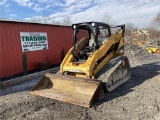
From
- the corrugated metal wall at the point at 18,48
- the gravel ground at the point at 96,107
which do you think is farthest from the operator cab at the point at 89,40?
the corrugated metal wall at the point at 18,48

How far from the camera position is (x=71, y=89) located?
22.4 feet

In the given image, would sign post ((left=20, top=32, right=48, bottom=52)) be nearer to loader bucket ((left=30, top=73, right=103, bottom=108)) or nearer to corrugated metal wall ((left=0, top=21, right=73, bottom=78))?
corrugated metal wall ((left=0, top=21, right=73, bottom=78))

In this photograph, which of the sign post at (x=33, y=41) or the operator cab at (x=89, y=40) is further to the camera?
the sign post at (x=33, y=41)

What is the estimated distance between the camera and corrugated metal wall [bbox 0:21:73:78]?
1038 cm

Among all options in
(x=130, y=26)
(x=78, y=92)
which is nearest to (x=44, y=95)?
(x=78, y=92)

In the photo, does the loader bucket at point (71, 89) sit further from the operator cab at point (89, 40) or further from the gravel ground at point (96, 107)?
→ the operator cab at point (89, 40)

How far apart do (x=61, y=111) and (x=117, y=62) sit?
123 inches

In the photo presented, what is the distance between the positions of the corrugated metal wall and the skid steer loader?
3.94 m

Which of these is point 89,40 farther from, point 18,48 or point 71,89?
point 18,48

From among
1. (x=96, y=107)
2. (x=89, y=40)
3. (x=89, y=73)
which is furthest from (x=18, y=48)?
(x=96, y=107)

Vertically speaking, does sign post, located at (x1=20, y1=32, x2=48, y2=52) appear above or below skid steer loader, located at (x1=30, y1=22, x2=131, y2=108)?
above

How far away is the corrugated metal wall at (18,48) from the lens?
1038cm

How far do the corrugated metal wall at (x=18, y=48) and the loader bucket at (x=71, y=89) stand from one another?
13.0ft

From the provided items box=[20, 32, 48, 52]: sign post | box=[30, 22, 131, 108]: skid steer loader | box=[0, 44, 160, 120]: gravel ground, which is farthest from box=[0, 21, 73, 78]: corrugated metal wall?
box=[30, 22, 131, 108]: skid steer loader
